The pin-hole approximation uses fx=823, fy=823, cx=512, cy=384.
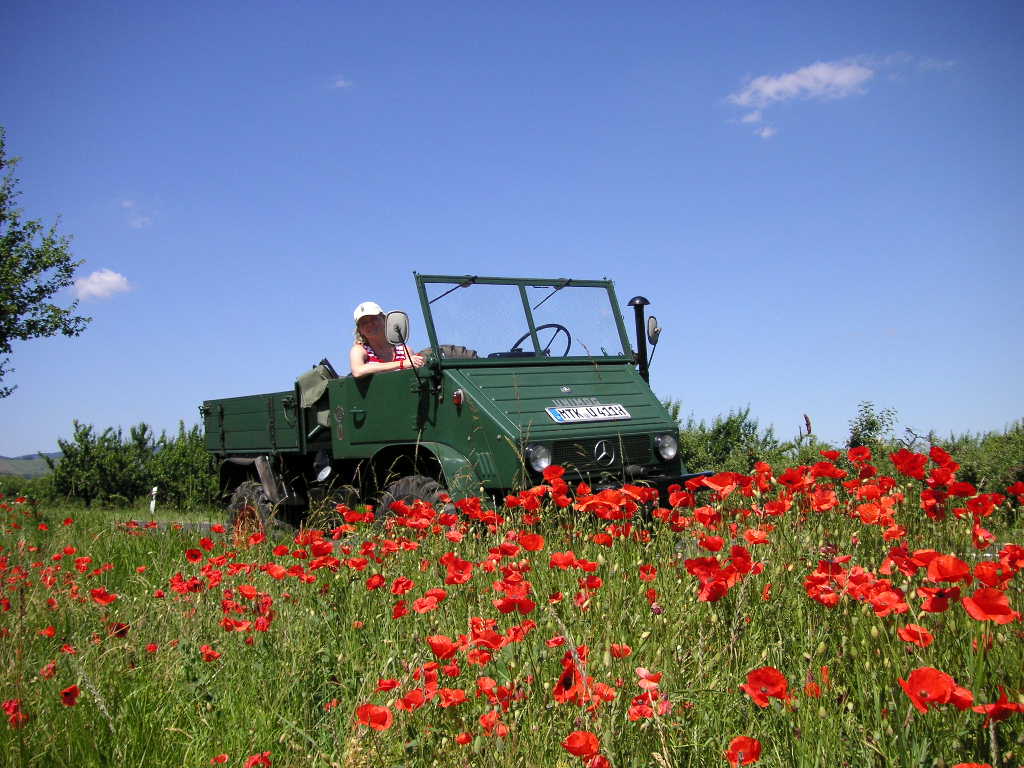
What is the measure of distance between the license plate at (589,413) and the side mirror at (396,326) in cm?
114

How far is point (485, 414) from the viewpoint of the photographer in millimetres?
5461

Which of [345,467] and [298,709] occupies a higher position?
[345,467]

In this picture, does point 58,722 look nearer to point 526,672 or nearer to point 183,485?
point 526,672

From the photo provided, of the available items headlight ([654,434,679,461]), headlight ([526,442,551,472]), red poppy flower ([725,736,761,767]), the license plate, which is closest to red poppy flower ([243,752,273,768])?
red poppy flower ([725,736,761,767])

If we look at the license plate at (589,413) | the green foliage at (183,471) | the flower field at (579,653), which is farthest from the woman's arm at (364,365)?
the green foliage at (183,471)

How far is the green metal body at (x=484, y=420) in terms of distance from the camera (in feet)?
17.7

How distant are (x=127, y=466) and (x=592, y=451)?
12367 mm

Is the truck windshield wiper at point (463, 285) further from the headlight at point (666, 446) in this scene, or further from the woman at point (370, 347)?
the headlight at point (666, 446)

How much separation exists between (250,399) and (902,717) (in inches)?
298

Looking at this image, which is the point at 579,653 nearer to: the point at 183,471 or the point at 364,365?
the point at 364,365

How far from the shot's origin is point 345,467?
7.10m

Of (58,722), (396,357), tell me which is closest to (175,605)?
(58,722)

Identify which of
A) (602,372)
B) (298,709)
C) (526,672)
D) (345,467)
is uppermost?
(602,372)

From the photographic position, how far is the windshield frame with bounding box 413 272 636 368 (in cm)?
609
